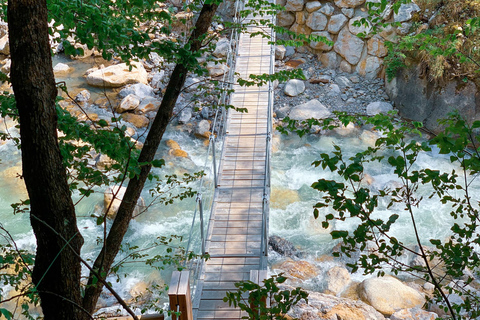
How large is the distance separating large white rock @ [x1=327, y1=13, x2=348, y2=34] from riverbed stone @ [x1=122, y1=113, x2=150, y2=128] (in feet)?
16.4

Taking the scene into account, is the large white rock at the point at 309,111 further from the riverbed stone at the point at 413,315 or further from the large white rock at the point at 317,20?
the riverbed stone at the point at 413,315

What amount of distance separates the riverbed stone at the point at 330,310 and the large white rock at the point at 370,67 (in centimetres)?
667

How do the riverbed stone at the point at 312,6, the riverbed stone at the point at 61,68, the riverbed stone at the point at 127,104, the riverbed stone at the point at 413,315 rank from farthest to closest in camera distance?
the riverbed stone at the point at 312,6 → the riverbed stone at the point at 61,68 → the riverbed stone at the point at 127,104 → the riverbed stone at the point at 413,315

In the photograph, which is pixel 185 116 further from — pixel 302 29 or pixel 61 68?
pixel 302 29

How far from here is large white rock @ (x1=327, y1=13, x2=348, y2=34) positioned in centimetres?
1049

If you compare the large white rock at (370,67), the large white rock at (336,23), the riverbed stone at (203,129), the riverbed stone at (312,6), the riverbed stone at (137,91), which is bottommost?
the riverbed stone at (203,129)

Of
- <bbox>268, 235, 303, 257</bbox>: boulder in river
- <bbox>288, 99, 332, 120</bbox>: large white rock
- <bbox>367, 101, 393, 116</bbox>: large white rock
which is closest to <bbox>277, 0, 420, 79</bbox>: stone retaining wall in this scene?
<bbox>367, 101, 393, 116</bbox>: large white rock

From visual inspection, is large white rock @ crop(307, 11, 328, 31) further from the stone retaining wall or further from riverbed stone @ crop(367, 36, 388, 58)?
riverbed stone @ crop(367, 36, 388, 58)

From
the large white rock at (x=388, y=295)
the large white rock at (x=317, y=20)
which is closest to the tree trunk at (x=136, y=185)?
the large white rock at (x=388, y=295)

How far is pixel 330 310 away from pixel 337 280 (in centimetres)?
147

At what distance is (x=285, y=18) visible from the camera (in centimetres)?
1130

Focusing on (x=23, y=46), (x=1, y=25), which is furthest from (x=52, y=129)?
(x=1, y=25)

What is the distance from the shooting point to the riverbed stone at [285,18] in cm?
1123

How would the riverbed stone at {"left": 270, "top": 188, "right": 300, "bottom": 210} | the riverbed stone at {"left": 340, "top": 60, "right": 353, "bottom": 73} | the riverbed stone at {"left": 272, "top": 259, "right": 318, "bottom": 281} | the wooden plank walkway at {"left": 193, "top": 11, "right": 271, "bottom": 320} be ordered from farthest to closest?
the riverbed stone at {"left": 340, "top": 60, "right": 353, "bottom": 73}
the riverbed stone at {"left": 270, "top": 188, "right": 300, "bottom": 210}
the riverbed stone at {"left": 272, "top": 259, "right": 318, "bottom": 281}
the wooden plank walkway at {"left": 193, "top": 11, "right": 271, "bottom": 320}
